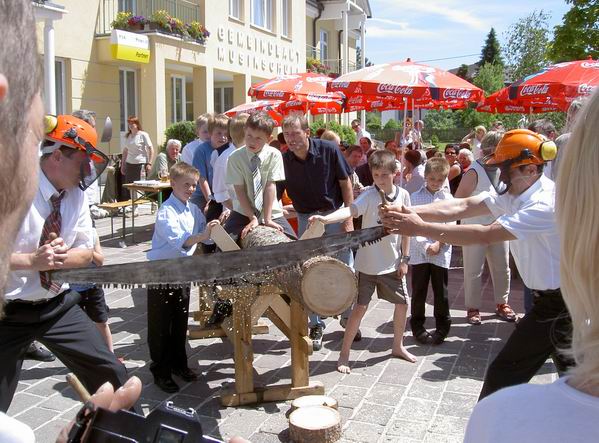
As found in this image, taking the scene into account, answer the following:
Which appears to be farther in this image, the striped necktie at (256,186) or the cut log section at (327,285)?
the striped necktie at (256,186)

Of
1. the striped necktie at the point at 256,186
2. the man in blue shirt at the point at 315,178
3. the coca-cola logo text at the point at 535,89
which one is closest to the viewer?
the striped necktie at the point at 256,186

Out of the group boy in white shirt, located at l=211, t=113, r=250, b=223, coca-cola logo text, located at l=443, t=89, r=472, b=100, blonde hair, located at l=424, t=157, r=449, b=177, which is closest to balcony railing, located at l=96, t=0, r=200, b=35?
coca-cola logo text, located at l=443, t=89, r=472, b=100

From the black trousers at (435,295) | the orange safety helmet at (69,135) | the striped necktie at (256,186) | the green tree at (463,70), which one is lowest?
the black trousers at (435,295)

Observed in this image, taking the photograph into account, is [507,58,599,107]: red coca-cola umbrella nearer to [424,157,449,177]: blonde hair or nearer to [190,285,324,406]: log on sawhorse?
[424,157,449,177]: blonde hair

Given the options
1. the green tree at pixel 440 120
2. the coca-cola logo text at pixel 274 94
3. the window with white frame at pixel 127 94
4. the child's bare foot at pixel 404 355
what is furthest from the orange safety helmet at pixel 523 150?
the green tree at pixel 440 120

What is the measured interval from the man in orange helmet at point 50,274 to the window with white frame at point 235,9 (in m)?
22.0

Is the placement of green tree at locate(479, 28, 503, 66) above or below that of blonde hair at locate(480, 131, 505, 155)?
above

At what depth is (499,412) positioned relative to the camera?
1.18 meters

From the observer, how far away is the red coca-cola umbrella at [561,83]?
380 inches

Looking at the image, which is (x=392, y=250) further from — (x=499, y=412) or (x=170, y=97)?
(x=170, y=97)

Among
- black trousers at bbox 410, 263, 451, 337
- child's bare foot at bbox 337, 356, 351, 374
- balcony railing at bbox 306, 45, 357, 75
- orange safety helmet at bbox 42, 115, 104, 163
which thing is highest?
balcony railing at bbox 306, 45, 357, 75

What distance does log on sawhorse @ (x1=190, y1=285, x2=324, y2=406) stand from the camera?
4.64m

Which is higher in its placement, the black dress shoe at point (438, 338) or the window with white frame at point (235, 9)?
the window with white frame at point (235, 9)

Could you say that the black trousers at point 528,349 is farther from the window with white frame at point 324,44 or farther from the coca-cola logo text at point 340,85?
the window with white frame at point 324,44
